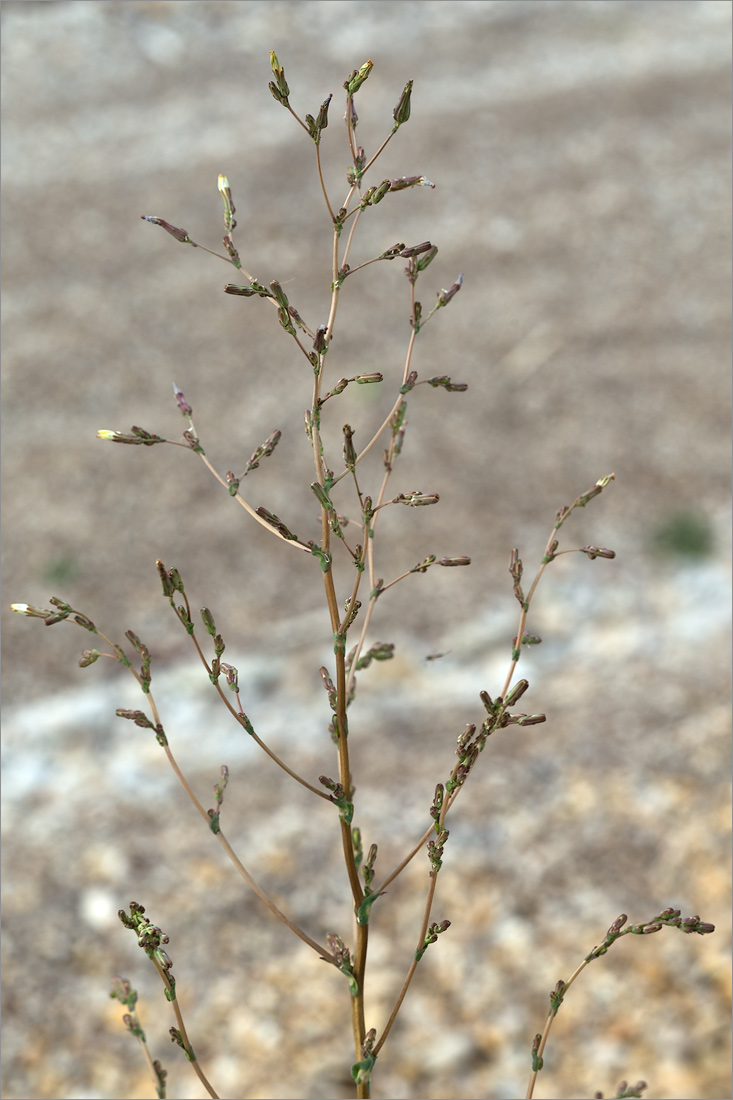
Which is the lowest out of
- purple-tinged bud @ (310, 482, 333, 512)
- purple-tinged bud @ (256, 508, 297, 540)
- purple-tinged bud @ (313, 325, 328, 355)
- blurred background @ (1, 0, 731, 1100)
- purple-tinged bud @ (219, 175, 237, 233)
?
purple-tinged bud @ (310, 482, 333, 512)

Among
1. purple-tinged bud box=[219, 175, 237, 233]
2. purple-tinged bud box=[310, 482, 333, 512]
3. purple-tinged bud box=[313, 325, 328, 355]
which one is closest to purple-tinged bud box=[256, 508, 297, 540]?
purple-tinged bud box=[310, 482, 333, 512]

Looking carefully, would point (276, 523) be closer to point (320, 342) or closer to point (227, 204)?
point (320, 342)

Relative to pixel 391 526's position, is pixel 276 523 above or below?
below

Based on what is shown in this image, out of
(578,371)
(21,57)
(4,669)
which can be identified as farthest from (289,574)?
(21,57)

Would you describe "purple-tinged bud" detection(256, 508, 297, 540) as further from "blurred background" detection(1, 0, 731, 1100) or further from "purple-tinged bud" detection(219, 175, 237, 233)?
"blurred background" detection(1, 0, 731, 1100)

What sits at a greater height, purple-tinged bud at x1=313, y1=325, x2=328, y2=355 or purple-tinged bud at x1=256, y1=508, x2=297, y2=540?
purple-tinged bud at x1=313, y1=325, x2=328, y2=355

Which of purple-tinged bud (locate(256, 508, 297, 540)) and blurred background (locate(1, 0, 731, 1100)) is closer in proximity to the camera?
purple-tinged bud (locate(256, 508, 297, 540))

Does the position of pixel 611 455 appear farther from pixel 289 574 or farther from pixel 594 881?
pixel 594 881

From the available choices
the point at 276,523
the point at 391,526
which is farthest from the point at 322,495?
the point at 391,526
